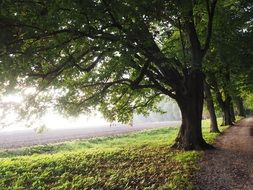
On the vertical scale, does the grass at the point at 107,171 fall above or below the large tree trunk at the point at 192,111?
below

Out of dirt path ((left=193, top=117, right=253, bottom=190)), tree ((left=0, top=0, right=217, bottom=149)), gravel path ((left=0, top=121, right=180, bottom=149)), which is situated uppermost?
tree ((left=0, top=0, right=217, bottom=149))

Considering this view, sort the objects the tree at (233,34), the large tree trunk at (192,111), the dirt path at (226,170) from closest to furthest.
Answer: the dirt path at (226,170) → the large tree trunk at (192,111) → the tree at (233,34)

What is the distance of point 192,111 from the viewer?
78.5 ft

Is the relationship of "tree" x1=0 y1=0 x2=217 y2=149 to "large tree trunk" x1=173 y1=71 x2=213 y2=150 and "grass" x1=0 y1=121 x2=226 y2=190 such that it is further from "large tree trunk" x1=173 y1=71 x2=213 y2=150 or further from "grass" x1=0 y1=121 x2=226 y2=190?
"grass" x1=0 y1=121 x2=226 y2=190

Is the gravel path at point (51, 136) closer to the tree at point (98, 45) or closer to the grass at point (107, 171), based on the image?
the grass at point (107, 171)

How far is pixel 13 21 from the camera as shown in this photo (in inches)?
514

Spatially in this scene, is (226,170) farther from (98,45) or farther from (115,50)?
(98,45)

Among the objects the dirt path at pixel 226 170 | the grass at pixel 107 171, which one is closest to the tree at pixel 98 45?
the dirt path at pixel 226 170

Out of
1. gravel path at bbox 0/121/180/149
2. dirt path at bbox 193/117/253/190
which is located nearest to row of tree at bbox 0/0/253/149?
dirt path at bbox 193/117/253/190

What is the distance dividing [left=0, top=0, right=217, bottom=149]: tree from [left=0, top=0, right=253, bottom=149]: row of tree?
0.13 feet

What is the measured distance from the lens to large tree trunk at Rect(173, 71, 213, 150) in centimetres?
2362

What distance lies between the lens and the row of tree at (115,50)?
13.6m

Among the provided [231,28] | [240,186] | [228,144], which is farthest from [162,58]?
[228,144]

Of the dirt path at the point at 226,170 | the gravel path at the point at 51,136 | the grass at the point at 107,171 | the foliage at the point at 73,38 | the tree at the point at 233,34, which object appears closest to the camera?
the foliage at the point at 73,38
